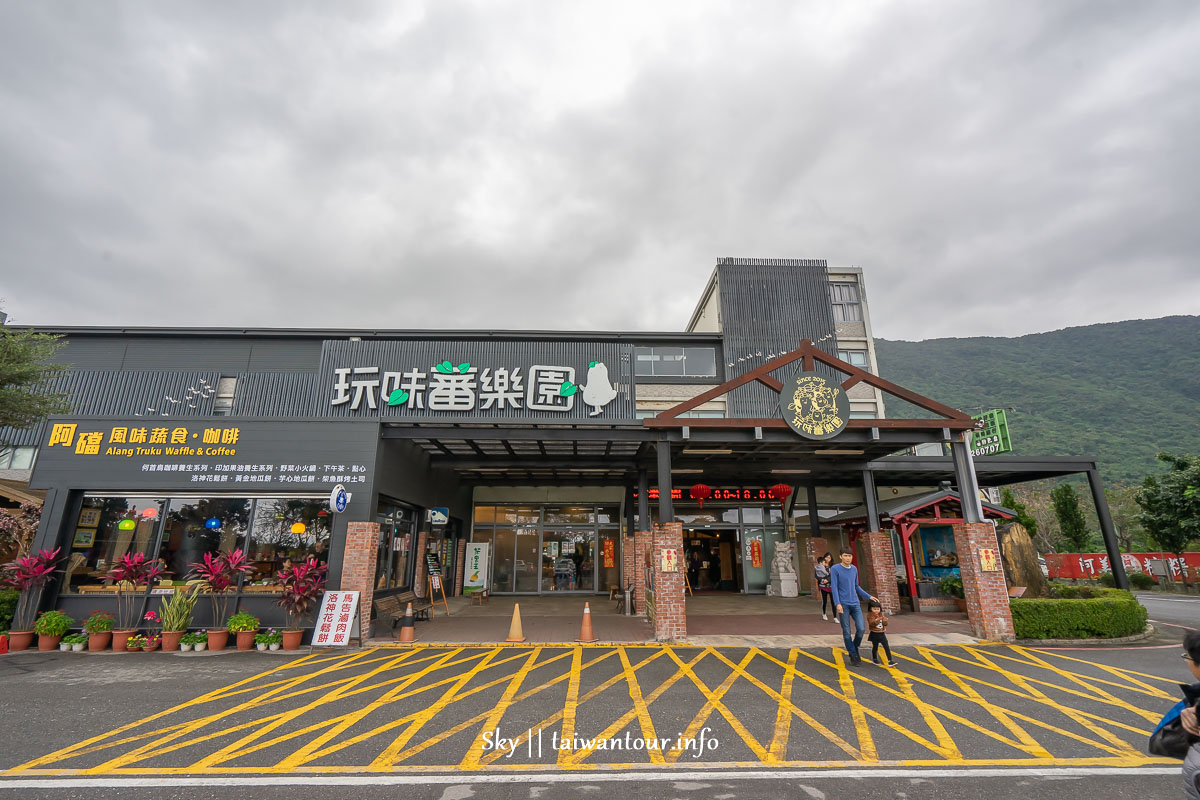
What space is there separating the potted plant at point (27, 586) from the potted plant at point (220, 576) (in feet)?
8.92

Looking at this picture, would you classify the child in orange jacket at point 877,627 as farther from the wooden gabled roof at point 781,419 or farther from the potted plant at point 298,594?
the potted plant at point 298,594

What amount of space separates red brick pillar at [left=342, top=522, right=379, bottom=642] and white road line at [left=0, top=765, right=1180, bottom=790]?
21.8 feet

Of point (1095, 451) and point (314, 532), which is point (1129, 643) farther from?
point (1095, 451)

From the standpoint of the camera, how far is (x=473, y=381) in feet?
46.5

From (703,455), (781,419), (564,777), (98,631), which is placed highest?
(781,419)

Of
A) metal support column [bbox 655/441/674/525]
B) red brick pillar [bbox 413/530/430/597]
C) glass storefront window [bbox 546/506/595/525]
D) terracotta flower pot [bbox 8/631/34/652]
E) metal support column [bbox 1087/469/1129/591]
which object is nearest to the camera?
terracotta flower pot [bbox 8/631/34/652]

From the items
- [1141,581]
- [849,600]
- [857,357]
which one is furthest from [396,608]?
[1141,581]

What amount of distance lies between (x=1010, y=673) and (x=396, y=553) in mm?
14144

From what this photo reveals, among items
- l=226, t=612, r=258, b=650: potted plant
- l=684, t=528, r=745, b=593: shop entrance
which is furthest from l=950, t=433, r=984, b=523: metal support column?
A: l=226, t=612, r=258, b=650: potted plant

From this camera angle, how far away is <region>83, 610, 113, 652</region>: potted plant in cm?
1078

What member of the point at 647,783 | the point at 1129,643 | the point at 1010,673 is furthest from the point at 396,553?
the point at 1129,643

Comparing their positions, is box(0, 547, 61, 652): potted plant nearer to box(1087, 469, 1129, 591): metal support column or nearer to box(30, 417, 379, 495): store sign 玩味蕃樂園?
box(30, 417, 379, 495): store sign 玩味蕃樂園

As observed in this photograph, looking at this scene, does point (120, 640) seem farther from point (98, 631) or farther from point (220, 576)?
point (220, 576)

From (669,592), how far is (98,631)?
12.0 metres
